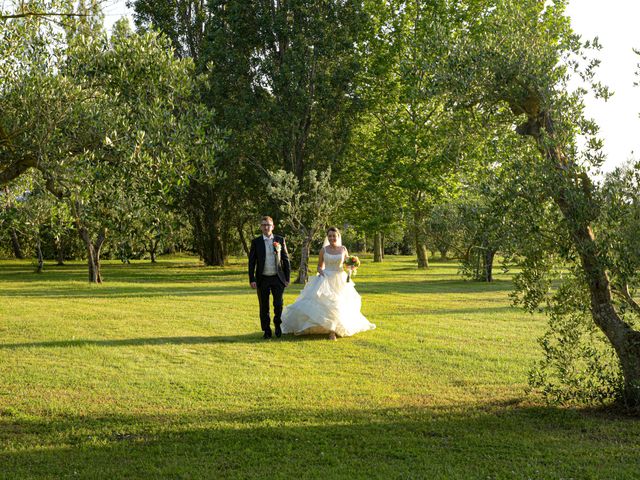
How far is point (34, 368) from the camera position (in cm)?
1192

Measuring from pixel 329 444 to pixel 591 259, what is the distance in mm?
4057

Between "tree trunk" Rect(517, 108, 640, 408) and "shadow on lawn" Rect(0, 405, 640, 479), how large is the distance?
2.38 ft

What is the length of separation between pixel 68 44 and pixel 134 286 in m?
24.7

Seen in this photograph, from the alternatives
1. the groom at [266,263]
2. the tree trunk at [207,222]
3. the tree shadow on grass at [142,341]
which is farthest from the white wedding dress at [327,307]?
the tree trunk at [207,222]

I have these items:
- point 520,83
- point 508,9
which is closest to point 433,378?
point 520,83

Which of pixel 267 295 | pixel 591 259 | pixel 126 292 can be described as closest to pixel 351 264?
→ pixel 267 295

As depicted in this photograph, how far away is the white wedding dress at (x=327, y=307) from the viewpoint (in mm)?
15617

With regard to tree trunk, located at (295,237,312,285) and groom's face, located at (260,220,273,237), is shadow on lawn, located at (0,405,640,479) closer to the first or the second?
groom's face, located at (260,220,273,237)

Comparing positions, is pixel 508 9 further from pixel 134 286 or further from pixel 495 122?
pixel 134 286

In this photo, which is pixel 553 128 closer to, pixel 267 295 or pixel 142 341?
pixel 267 295

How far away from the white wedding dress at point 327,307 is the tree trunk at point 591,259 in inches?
302

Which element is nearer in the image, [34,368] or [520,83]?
[520,83]

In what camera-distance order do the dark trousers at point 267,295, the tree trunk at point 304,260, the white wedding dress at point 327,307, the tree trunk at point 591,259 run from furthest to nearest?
the tree trunk at point 304,260
the white wedding dress at point 327,307
the dark trousers at point 267,295
the tree trunk at point 591,259

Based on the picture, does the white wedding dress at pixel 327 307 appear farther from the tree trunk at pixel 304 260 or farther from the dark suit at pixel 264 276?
the tree trunk at pixel 304 260
